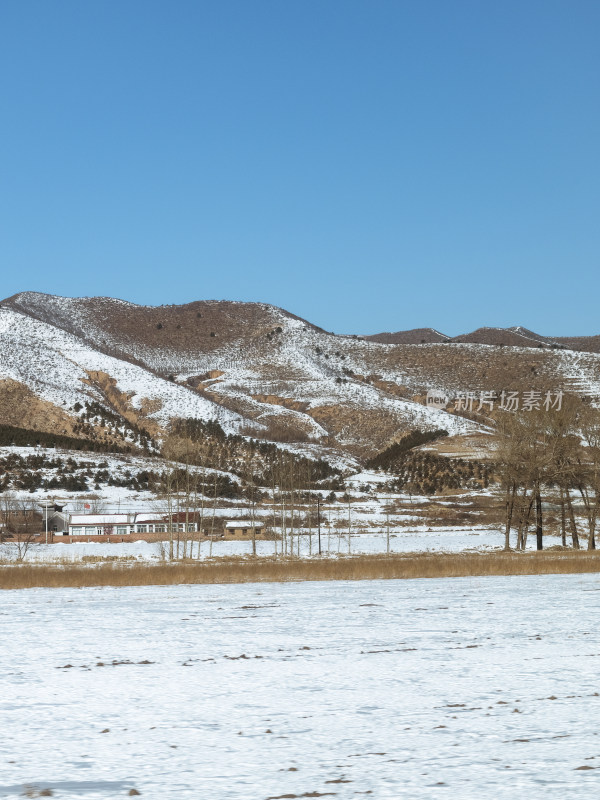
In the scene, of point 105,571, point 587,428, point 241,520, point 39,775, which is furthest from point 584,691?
point 241,520

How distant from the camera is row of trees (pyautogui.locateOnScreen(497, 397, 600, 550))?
5609 centimetres

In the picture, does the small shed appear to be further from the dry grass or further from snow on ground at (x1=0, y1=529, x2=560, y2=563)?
the dry grass

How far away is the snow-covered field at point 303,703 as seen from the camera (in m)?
8.37

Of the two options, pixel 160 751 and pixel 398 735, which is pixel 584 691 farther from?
pixel 160 751

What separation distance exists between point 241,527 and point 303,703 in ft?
298

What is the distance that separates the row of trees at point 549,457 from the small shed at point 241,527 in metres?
40.7

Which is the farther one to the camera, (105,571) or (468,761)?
(105,571)

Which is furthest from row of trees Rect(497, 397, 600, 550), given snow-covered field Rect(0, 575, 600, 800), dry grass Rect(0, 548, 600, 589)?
snow-covered field Rect(0, 575, 600, 800)

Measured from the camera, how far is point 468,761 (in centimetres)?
883

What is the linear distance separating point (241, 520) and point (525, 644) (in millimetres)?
90637

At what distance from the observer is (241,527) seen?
3999 inches

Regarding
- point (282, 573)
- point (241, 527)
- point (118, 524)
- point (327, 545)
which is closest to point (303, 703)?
point (282, 573)

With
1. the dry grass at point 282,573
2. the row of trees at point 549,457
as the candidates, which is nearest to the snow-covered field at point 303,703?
the dry grass at point 282,573

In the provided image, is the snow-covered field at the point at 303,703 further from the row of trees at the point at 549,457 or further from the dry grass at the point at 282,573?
the row of trees at the point at 549,457
